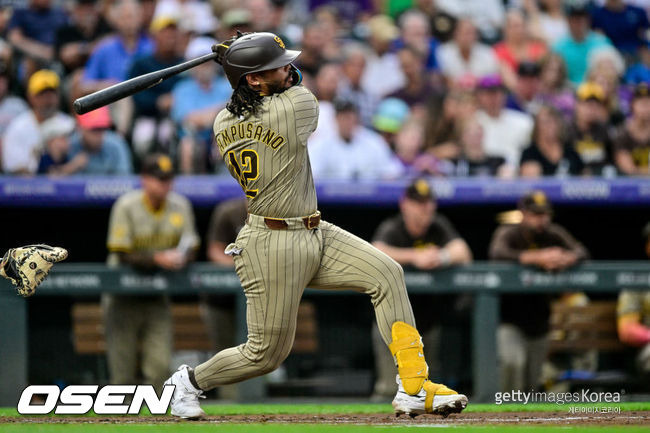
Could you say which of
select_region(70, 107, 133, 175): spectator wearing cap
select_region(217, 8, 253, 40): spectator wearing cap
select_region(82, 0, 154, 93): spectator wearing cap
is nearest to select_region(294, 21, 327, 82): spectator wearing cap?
select_region(217, 8, 253, 40): spectator wearing cap

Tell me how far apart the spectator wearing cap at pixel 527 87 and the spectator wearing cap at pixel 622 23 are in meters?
1.24

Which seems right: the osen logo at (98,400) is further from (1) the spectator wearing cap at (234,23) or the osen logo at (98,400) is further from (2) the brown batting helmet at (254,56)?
(1) the spectator wearing cap at (234,23)

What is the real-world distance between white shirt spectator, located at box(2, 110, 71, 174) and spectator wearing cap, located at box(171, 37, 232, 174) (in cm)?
109

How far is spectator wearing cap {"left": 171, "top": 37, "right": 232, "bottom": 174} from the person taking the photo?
8070 mm

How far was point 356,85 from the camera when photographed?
9.06m

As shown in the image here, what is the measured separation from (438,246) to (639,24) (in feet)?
14.0

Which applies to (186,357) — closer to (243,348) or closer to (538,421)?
(243,348)

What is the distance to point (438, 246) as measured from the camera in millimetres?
7156

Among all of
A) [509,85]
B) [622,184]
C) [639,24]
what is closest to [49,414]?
[622,184]

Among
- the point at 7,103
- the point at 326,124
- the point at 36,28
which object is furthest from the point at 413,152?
the point at 36,28

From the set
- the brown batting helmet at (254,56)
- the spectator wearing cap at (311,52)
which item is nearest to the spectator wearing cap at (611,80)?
the spectator wearing cap at (311,52)

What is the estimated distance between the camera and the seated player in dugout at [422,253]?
22.1 ft

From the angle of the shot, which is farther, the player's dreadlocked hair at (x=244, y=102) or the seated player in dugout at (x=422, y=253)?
the seated player in dugout at (x=422, y=253)

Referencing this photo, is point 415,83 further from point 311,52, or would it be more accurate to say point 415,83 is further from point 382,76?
point 311,52
